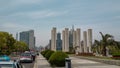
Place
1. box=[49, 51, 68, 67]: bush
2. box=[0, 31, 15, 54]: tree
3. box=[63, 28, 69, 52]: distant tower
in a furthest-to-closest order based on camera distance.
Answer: box=[63, 28, 69, 52]: distant tower → box=[0, 31, 15, 54]: tree → box=[49, 51, 68, 67]: bush

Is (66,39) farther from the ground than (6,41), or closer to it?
farther from the ground

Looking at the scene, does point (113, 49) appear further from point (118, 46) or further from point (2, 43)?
point (2, 43)

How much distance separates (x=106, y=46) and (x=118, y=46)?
314cm

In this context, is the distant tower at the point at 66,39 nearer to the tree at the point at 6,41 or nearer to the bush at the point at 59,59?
the tree at the point at 6,41

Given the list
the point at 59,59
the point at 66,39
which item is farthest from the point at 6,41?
the point at 59,59

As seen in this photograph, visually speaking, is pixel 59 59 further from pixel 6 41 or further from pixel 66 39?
pixel 66 39

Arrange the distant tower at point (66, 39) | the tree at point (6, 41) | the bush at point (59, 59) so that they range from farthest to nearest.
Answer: the distant tower at point (66, 39), the tree at point (6, 41), the bush at point (59, 59)

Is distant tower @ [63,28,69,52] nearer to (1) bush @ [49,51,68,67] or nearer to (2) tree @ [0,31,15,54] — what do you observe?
(2) tree @ [0,31,15,54]

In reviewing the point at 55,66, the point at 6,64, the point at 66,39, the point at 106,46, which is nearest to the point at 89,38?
the point at 66,39

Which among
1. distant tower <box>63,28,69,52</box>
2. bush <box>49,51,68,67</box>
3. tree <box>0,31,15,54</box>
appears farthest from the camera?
distant tower <box>63,28,69,52</box>

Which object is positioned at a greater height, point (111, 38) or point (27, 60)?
point (111, 38)

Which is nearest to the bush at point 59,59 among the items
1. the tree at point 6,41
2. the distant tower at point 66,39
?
the tree at point 6,41

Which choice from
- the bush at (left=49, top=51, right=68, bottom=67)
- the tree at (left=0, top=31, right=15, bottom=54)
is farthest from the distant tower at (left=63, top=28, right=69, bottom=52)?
the bush at (left=49, top=51, right=68, bottom=67)

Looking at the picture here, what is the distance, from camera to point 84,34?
12219 centimetres
